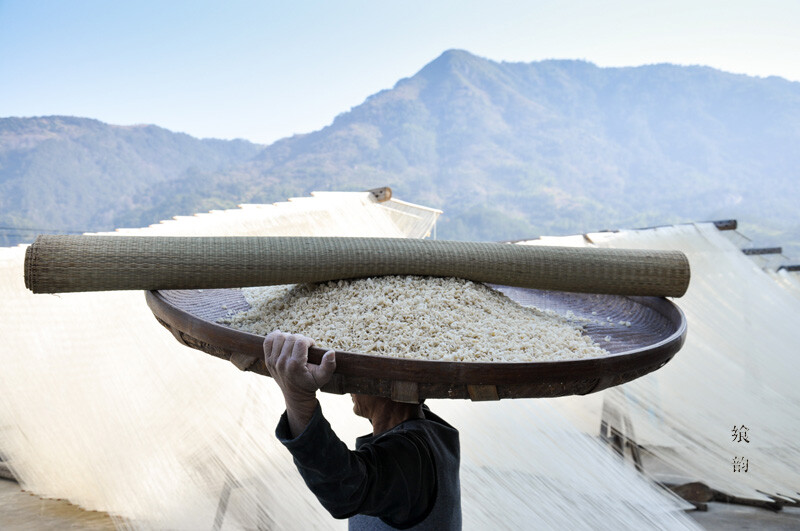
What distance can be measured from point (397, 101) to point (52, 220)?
25.8 metres

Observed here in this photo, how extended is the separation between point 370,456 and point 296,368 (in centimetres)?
17

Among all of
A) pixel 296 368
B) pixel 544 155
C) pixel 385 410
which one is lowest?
pixel 385 410

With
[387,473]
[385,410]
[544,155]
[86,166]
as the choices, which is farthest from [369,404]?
[544,155]

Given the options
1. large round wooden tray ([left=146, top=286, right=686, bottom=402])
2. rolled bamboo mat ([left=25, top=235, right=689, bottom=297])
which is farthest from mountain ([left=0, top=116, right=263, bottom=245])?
large round wooden tray ([left=146, top=286, right=686, bottom=402])

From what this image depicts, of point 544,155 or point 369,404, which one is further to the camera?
point 544,155

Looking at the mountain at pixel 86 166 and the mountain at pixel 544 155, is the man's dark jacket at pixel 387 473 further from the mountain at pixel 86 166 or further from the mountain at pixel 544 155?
the mountain at pixel 86 166

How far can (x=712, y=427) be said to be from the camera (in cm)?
224

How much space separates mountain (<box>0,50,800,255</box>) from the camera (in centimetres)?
3030

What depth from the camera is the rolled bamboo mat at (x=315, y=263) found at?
0.67 meters

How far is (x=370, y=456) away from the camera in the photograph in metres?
Answer: 0.63

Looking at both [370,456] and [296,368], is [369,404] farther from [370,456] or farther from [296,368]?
[296,368]

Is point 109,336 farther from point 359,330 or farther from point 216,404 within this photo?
point 359,330

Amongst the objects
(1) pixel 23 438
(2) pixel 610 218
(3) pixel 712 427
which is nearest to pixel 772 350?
(3) pixel 712 427

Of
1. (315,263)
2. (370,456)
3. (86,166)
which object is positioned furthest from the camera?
(86,166)
